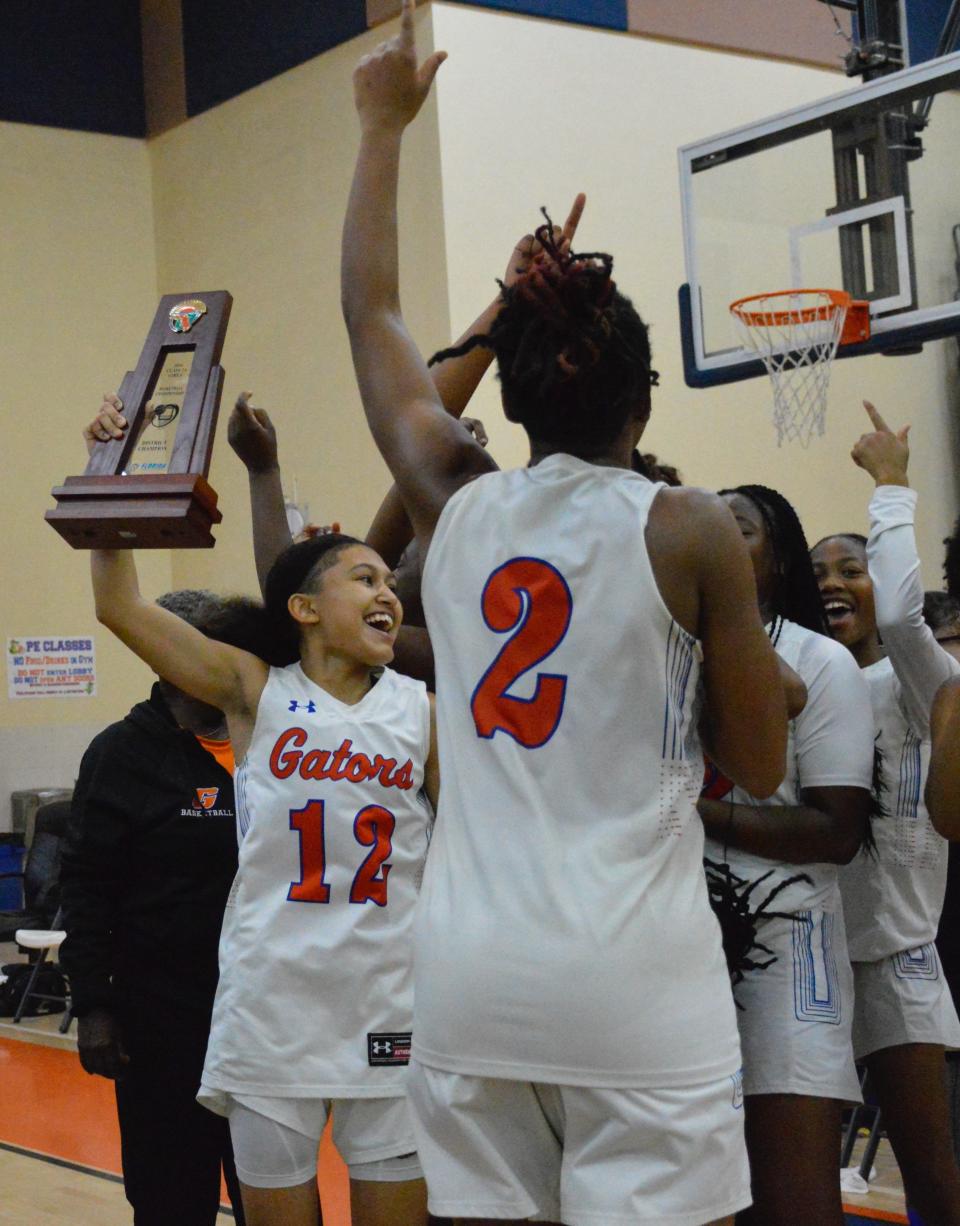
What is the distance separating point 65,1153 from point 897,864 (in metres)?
4.11

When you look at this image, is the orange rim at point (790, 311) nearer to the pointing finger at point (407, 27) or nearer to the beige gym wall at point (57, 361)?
the pointing finger at point (407, 27)

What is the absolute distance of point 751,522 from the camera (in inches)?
124

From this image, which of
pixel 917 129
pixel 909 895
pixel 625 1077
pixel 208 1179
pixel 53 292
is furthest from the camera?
pixel 53 292

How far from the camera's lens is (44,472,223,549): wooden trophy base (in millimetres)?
2701

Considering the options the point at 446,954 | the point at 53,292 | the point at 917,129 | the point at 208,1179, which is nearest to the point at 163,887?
the point at 208,1179

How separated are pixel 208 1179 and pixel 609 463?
2304 mm

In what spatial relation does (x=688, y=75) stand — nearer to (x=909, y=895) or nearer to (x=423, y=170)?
(x=423, y=170)

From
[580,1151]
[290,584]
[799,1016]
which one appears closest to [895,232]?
[290,584]

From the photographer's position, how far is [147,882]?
12.0 ft

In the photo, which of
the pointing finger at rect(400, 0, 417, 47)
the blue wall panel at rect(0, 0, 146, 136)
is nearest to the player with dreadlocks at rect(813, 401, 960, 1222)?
the pointing finger at rect(400, 0, 417, 47)

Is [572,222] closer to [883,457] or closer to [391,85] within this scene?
[391,85]

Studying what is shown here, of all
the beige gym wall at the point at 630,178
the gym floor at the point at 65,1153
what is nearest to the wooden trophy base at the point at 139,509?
the gym floor at the point at 65,1153

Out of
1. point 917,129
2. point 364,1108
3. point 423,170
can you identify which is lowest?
point 364,1108

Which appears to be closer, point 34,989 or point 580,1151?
point 580,1151
